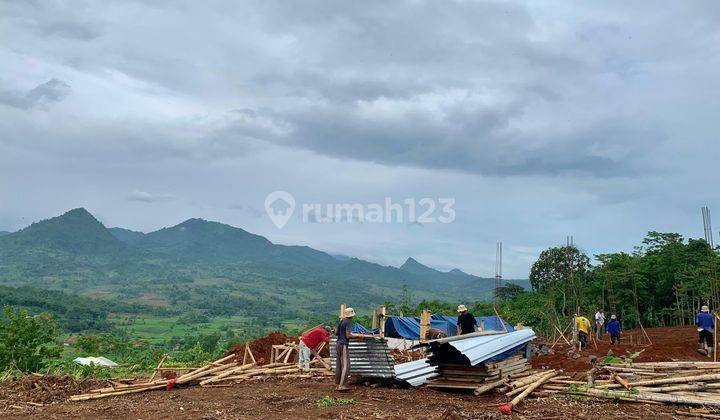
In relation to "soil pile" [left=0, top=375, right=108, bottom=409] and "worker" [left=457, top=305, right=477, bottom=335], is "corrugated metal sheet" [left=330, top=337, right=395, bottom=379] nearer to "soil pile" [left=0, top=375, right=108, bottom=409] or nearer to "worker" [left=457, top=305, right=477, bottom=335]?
"worker" [left=457, top=305, right=477, bottom=335]

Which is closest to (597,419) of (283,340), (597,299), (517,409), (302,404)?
(517,409)

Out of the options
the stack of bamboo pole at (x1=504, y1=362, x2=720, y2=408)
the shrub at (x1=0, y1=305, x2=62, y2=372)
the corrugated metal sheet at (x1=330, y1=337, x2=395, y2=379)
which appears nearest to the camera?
the stack of bamboo pole at (x1=504, y1=362, x2=720, y2=408)

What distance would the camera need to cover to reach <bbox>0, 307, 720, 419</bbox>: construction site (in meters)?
10.1

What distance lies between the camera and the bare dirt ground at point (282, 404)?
985cm

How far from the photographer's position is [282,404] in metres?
10.9

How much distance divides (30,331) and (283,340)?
325 inches

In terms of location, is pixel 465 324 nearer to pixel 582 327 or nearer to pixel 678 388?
pixel 678 388

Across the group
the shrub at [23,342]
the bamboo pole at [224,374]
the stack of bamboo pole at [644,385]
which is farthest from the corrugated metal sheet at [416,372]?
the shrub at [23,342]

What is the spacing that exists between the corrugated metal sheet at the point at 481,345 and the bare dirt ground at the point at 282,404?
80 centimetres

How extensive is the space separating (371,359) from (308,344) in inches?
146

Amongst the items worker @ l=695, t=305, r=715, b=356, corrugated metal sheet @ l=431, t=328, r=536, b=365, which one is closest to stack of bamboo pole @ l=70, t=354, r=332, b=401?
corrugated metal sheet @ l=431, t=328, r=536, b=365

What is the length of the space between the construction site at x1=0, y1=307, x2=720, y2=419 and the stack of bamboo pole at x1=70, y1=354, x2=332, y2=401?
3cm

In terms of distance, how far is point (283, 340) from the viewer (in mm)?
20844

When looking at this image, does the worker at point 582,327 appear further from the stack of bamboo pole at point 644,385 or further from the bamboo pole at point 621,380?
the bamboo pole at point 621,380
